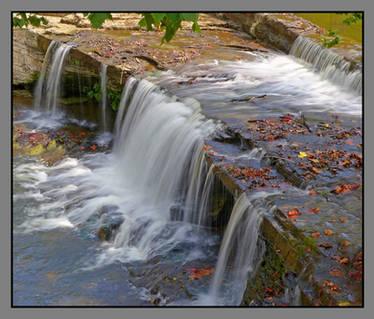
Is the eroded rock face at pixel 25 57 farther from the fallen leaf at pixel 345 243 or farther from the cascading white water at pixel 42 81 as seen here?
the fallen leaf at pixel 345 243

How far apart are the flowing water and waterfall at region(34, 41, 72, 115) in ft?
5.80

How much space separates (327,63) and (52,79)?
718cm

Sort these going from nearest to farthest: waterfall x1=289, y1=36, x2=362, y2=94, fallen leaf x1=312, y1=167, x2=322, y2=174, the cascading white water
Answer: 1. fallen leaf x1=312, y1=167, x2=322, y2=174
2. waterfall x1=289, y1=36, x2=362, y2=94
3. the cascading white water

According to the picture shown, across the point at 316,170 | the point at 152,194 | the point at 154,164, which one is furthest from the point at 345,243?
the point at 154,164

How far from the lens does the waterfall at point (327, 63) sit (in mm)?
10188

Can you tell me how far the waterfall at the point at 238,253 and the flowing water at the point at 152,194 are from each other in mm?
13

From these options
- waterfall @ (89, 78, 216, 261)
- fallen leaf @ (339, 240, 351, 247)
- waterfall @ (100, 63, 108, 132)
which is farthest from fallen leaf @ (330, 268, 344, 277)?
waterfall @ (100, 63, 108, 132)

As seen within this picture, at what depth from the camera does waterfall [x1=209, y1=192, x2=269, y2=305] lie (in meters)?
5.85

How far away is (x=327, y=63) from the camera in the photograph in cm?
1117

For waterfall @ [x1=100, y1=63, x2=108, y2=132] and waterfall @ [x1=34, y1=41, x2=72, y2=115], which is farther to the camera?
waterfall @ [x1=34, y1=41, x2=72, y2=115]

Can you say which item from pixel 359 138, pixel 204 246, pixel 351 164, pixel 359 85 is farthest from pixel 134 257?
pixel 359 85

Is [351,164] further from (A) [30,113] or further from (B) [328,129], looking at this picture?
(A) [30,113]

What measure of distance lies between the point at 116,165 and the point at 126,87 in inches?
78.8

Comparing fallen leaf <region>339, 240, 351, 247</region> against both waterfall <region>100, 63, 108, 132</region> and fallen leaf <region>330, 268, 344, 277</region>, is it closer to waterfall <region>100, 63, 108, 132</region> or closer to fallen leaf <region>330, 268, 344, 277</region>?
fallen leaf <region>330, 268, 344, 277</region>
